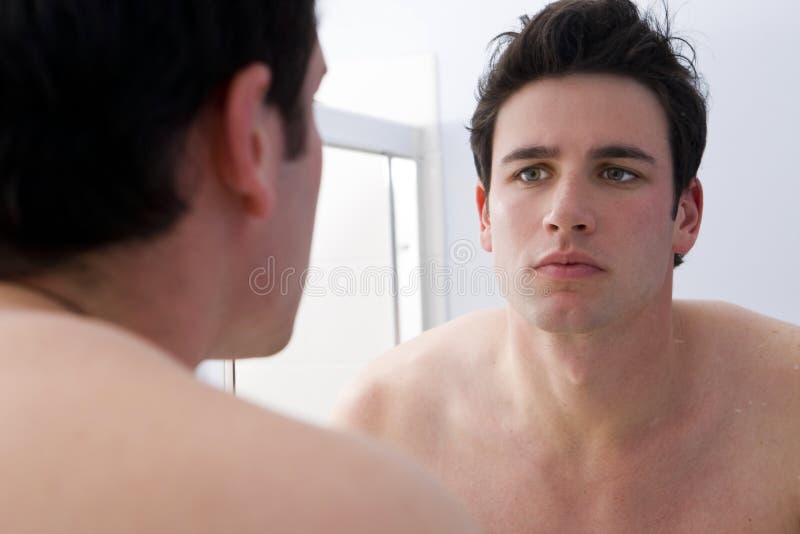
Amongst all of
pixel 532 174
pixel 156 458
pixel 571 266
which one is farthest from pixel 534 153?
pixel 156 458

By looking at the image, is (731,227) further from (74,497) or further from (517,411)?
(74,497)

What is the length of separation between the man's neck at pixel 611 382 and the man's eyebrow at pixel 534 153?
21 cm

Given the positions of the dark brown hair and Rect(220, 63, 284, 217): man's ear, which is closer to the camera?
Rect(220, 63, 284, 217): man's ear

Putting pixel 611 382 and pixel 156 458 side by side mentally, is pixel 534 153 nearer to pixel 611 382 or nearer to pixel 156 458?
pixel 611 382

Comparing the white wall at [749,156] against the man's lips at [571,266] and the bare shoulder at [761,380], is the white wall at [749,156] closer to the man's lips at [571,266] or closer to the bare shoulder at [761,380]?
the bare shoulder at [761,380]

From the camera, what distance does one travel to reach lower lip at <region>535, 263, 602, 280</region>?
999mm

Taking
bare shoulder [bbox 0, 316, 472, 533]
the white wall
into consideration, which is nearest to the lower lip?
bare shoulder [bbox 0, 316, 472, 533]

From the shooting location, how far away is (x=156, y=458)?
0.97ft

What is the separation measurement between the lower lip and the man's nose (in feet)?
0.12

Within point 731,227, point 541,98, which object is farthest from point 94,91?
point 731,227

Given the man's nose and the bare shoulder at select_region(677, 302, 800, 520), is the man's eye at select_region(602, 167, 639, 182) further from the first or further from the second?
the bare shoulder at select_region(677, 302, 800, 520)

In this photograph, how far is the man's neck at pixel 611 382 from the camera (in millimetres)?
1098

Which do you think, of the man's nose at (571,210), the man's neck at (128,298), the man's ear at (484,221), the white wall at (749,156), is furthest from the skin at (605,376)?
the man's neck at (128,298)

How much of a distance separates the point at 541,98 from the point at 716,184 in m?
0.74
